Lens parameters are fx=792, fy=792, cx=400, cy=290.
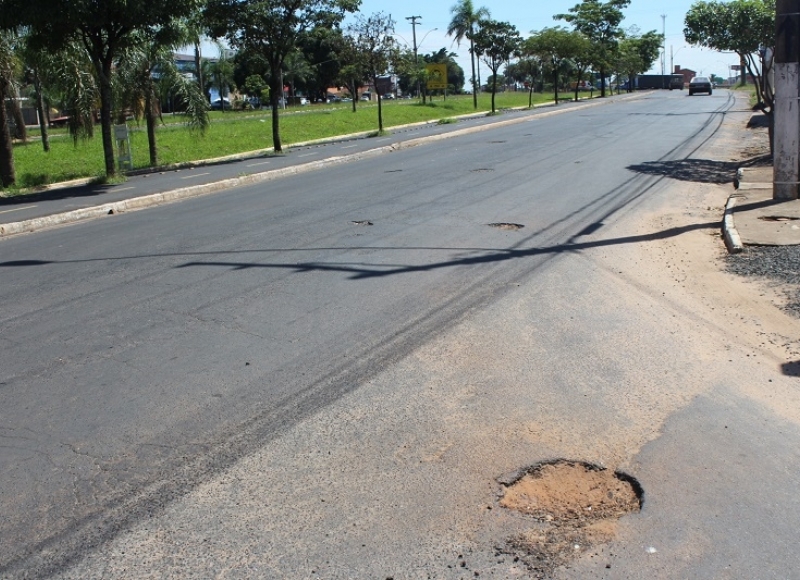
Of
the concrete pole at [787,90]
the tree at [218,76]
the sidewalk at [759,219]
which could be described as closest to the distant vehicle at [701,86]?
the tree at [218,76]

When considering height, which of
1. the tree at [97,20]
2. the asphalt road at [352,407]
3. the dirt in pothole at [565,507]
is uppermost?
the tree at [97,20]

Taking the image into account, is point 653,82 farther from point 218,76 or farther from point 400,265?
point 400,265

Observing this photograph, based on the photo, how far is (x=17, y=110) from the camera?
33.2 m

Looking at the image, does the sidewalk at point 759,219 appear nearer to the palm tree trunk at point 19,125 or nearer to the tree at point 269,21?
the tree at point 269,21

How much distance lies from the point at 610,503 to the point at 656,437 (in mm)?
862

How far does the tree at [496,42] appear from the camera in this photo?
52.1 metres

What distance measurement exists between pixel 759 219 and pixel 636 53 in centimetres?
9258

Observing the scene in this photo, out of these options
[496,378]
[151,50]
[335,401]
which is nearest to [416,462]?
[335,401]

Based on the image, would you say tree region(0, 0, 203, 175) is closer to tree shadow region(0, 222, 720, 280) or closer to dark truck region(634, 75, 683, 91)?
→ tree shadow region(0, 222, 720, 280)

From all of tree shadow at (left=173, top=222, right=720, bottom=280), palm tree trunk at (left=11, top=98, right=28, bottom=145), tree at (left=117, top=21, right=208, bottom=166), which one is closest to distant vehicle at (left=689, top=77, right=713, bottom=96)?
tree at (left=117, top=21, right=208, bottom=166)

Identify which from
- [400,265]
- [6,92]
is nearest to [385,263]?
[400,265]

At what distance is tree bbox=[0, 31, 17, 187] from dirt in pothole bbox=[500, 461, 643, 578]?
2034 cm

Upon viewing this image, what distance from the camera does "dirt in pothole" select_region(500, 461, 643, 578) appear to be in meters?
3.56

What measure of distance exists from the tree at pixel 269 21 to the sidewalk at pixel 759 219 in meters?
17.7
